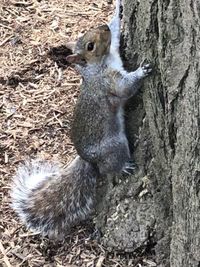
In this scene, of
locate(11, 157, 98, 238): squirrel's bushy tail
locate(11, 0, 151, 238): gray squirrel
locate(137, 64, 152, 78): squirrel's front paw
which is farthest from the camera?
locate(11, 157, 98, 238): squirrel's bushy tail

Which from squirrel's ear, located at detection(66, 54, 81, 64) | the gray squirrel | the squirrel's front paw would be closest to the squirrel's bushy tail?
the gray squirrel

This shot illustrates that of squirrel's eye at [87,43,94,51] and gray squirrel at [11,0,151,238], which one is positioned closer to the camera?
gray squirrel at [11,0,151,238]

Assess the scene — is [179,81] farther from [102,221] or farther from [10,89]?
[10,89]

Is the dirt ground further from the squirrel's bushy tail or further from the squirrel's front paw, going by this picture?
the squirrel's front paw

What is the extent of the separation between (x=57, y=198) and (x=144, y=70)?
83cm

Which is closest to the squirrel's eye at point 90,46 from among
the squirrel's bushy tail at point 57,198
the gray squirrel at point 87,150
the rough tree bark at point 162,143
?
the gray squirrel at point 87,150

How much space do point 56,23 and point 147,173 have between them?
169cm

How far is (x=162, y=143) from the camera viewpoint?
2871 mm

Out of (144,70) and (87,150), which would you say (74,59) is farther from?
(144,70)

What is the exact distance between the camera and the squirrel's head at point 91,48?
3336 mm

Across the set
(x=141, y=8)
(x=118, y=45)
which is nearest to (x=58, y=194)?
(x=118, y=45)

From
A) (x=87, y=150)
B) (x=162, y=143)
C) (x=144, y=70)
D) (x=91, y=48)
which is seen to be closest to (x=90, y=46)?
(x=91, y=48)

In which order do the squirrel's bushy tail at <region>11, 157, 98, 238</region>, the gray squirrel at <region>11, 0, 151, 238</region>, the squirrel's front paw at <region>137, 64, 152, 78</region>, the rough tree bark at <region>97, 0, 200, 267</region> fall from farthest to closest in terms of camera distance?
the squirrel's bushy tail at <region>11, 157, 98, 238</region>, the gray squirrel at <region>11, 0, 151, 238</region>, the squirrel's front paw at <region>137, 64, 152, 78</region>, the rough tree bark at <region>97, 0, 200, 267</region>

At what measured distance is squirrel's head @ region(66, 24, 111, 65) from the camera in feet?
10.9
